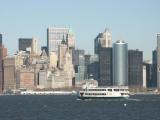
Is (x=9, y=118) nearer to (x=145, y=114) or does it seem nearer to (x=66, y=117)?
(x=66, y=117)

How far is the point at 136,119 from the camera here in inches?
5349

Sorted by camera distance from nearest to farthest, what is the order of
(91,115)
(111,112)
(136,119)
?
1. (136,119)
2. (91,115)
3. (111,112)

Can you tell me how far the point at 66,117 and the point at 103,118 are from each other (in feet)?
25.9

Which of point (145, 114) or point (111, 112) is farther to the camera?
point (111, 112)

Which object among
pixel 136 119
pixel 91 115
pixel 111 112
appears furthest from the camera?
pixel 111 112

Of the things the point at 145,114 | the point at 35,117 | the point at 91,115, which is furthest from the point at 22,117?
the point at 145,114

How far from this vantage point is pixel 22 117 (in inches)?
5659

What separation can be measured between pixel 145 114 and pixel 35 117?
22.5m

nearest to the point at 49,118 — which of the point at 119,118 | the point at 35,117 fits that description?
the point at 35,117

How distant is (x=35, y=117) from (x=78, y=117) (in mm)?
7731

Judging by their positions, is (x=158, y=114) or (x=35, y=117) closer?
(x=35, y=117)

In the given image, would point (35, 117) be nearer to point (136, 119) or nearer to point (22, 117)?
point (22, 117)

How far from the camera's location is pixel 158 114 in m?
152

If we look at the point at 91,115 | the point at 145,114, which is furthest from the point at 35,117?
the point at 145,114
